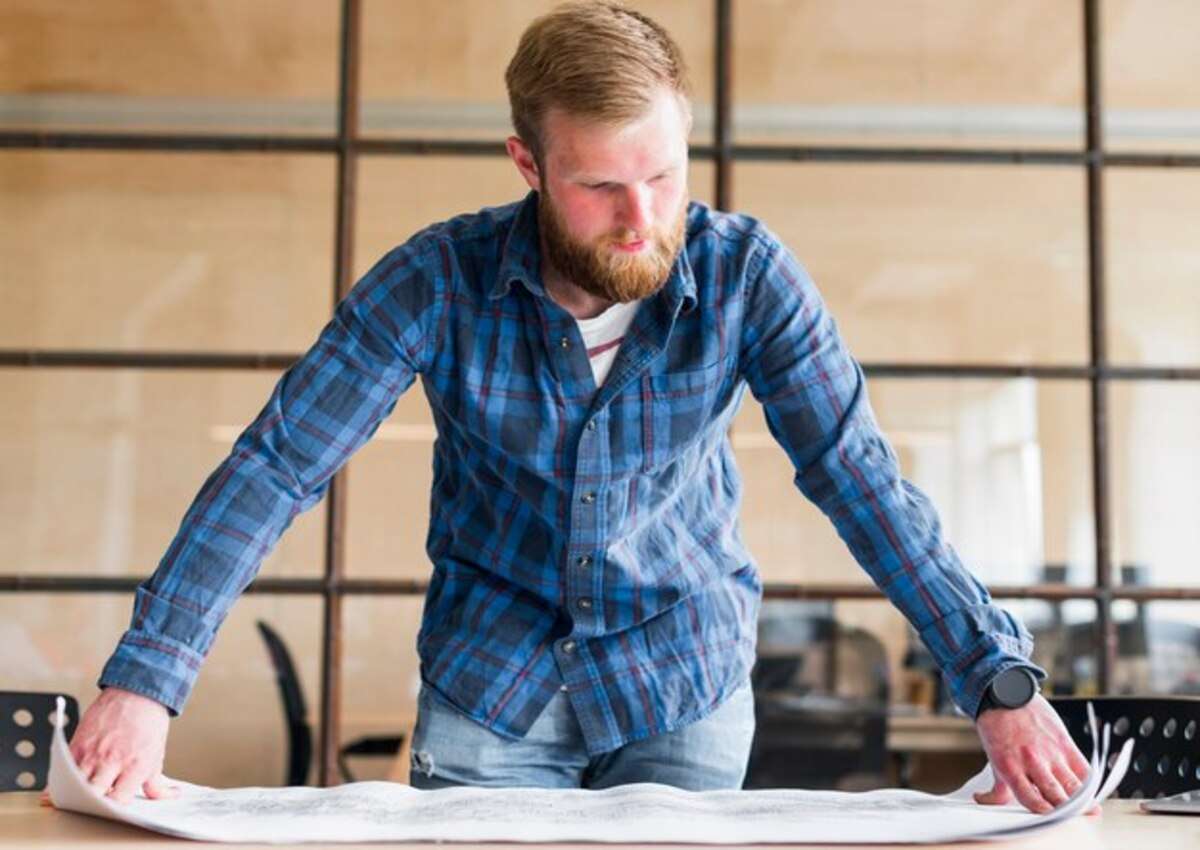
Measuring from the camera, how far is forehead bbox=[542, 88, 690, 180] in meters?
1.51

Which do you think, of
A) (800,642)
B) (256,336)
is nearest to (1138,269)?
(800,642)

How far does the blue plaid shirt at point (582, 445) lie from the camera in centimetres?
158

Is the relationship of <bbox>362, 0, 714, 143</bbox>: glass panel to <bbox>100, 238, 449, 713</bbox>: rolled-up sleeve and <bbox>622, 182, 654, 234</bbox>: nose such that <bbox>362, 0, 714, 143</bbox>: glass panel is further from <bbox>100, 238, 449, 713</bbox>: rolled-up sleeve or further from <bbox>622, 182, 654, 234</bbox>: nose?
<bbox>622, 182, 654, 234</bbox>: nose

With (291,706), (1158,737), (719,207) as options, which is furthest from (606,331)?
(291,706)

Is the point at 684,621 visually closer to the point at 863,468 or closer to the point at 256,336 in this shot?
the point at 863,468

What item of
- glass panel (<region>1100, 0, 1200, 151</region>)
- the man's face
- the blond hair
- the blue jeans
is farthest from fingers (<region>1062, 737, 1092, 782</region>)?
glass panel (<region>1100, 0, 1200, 151</region>)

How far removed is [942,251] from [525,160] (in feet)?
6.32

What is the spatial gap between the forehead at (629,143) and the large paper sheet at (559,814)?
1.88ft

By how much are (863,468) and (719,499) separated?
0.28m

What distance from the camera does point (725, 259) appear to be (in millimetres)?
1664

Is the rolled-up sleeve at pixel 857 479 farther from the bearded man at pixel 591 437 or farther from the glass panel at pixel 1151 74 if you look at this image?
the glass panel at pixel 1151 74

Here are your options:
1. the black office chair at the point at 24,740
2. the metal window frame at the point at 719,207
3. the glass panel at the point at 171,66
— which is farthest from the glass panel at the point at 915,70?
the black office chair at the point at 24,740

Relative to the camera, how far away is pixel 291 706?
129 inches

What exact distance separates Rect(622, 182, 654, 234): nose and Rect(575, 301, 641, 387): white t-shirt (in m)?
0.14
